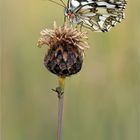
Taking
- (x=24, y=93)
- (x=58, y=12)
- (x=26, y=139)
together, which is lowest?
(x=26, y=139)

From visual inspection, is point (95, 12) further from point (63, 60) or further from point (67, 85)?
point (67, 85)

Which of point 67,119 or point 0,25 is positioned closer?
point 67,119

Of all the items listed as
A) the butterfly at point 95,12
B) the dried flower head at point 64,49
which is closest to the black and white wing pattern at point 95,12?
the butterfly at point 95,12

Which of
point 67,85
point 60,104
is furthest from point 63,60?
point 67,85

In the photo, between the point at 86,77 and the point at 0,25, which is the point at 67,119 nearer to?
the point at 86,77

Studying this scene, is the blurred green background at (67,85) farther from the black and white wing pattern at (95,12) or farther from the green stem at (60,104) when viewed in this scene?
the green stem at (60,104)

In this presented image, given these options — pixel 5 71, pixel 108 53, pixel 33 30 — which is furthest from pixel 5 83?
pixel 108 53

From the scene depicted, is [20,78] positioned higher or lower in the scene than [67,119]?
higher
